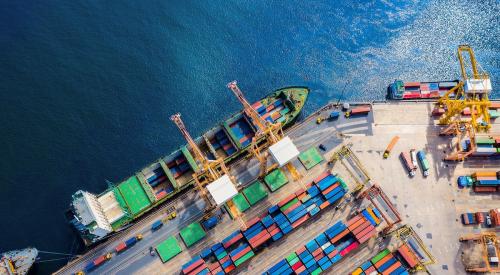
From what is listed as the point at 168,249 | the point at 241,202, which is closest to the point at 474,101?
the point at 241,202

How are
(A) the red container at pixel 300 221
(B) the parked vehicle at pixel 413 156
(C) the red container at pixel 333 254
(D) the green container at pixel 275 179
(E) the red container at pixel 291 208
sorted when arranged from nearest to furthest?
(C) the red container at pixel 333 254
(A) the red container at pixel 300 221
(E) the red container at pixel 291 208
(D) the green container at pixel 275 179
(B) the parked vehicle at pixel 413 156

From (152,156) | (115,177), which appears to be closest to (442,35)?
(152,156)

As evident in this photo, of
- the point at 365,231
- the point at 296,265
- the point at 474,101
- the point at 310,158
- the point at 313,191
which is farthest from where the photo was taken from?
the point at 310,158

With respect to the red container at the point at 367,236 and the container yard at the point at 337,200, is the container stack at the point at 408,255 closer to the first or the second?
the container yard at the point at 337,200

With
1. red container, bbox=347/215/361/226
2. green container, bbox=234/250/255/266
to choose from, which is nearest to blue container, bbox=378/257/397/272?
red container, bbox=347/215/361/226

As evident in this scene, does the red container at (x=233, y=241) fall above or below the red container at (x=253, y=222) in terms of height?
below

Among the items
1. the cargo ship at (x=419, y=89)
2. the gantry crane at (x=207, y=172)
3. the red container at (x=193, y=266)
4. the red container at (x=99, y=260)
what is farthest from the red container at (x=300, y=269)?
the cargo ship at (x=419, y=89)

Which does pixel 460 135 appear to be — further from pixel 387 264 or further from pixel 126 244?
pixel 126 244
